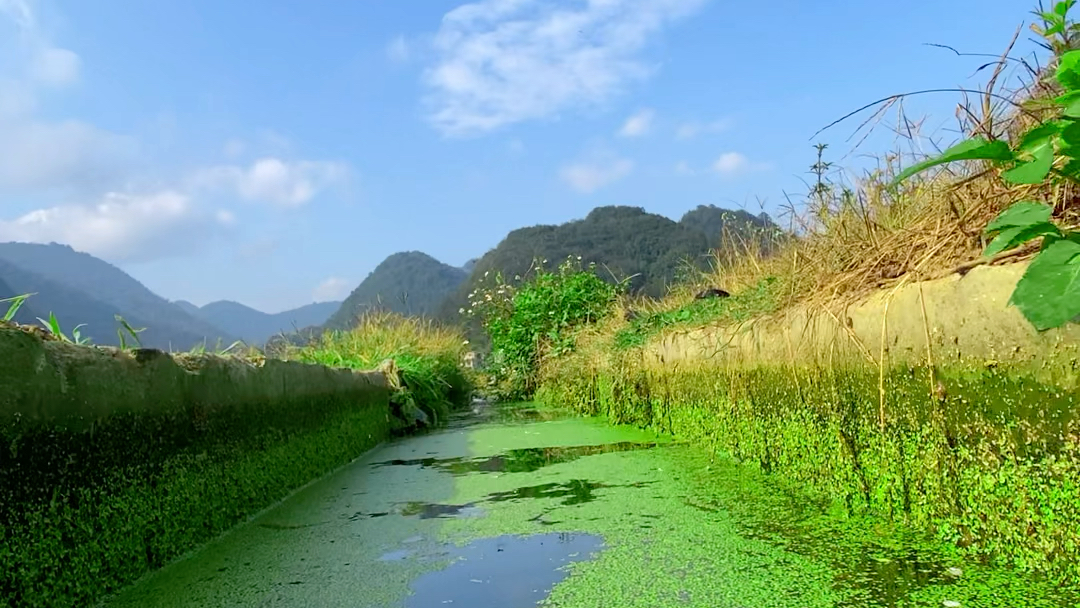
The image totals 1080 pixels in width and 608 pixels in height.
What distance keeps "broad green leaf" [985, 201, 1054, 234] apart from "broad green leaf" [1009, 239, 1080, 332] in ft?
0.21

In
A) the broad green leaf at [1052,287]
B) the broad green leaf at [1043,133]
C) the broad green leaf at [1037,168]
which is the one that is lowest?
the broad green leaf at [1052,287]

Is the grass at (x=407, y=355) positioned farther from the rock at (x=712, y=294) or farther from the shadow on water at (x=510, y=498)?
the shadow on water at (x=510, y=498)

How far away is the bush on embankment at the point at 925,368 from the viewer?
1473 millimetres

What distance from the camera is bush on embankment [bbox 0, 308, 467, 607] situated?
1.53m

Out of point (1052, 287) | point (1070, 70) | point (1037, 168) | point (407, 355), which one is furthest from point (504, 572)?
point (407, 355)

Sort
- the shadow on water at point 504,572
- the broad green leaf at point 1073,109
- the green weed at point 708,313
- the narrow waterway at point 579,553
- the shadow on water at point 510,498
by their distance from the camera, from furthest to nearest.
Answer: the green weed at point 708,313, the shadow on water at point 510,498, the shadow on water at point 504,572, the narrow waterway at point 579,553, the broad green leaf at point 1073,109

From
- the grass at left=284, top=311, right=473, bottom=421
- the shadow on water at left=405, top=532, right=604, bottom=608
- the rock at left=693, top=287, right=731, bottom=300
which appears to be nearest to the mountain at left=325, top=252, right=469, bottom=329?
the grass at left=284, top=311, right=473, bottom=421

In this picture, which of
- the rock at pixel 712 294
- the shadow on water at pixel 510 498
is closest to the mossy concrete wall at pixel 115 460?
the shadow on water at pixel 510 498

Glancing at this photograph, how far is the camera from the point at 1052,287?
131cm

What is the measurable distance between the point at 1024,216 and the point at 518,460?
314cm

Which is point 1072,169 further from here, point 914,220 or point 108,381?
point 108,381

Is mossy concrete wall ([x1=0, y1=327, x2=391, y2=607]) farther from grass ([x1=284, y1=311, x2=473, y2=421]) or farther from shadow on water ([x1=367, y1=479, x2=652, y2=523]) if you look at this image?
grass ([x1=284, y1=311, x2=473, y2=421])

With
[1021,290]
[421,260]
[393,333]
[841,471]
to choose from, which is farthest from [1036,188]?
[421,260]

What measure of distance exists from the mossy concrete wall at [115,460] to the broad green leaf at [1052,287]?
2.00 metres
